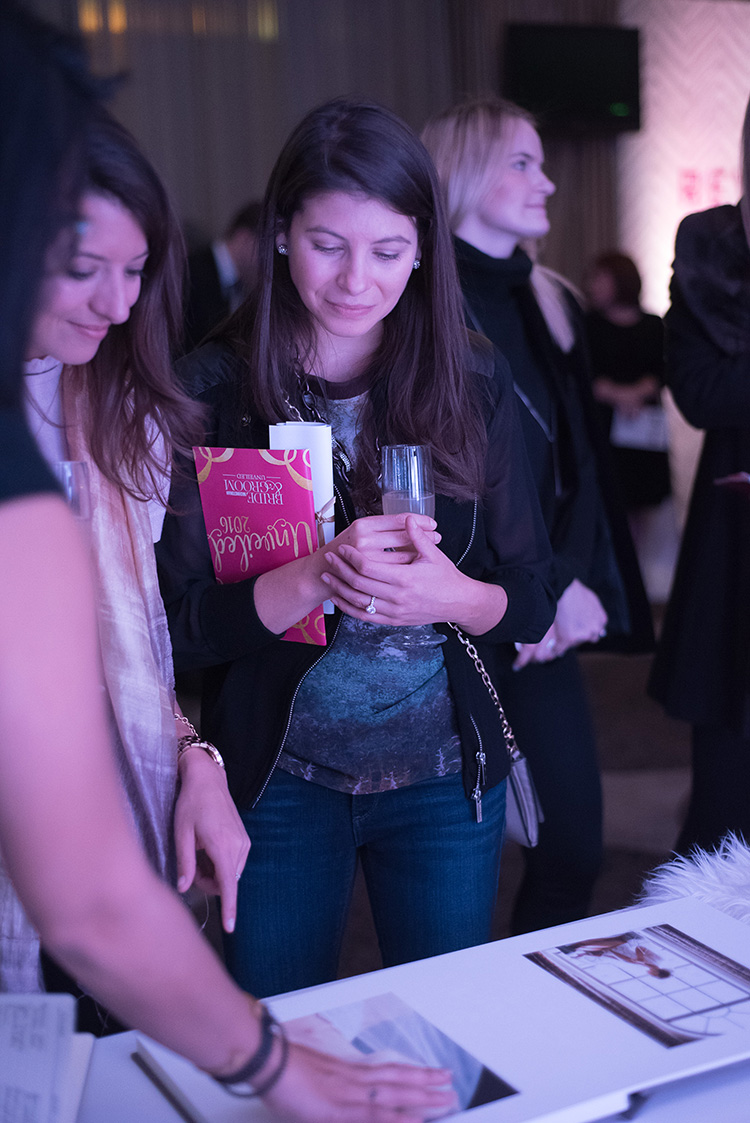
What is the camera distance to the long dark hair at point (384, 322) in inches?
54.8

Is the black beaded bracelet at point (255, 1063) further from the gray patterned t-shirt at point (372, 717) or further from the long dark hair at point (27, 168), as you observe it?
the gray patterned t-shirt at point (372, 717)

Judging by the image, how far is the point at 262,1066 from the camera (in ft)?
2.38

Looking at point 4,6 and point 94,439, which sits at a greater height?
point 4,6

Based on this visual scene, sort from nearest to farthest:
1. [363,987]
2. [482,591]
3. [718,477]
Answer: [363,987] → [482,591] → [718,477]

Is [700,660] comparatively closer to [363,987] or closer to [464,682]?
[464,682]

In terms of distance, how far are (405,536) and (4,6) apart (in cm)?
77

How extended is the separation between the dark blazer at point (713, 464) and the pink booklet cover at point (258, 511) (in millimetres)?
1193

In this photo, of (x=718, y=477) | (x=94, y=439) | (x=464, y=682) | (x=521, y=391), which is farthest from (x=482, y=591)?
(x=718, y=477)

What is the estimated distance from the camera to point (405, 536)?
4.37 ft

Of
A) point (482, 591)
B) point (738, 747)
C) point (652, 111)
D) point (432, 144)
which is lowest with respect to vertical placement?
point (738, 747)

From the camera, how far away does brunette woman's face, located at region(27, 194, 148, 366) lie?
1.09 m

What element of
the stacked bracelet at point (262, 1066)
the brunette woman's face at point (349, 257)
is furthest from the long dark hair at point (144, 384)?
the stacked bracelet at point (262, 1066)

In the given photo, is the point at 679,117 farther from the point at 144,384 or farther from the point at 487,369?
the point at 144,384

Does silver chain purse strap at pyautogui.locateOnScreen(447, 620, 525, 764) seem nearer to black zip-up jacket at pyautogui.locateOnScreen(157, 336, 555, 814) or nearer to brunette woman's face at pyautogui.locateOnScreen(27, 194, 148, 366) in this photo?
black zip-up jacket at pyautogui.locateOnScreen(157, 336, 555, 814)
